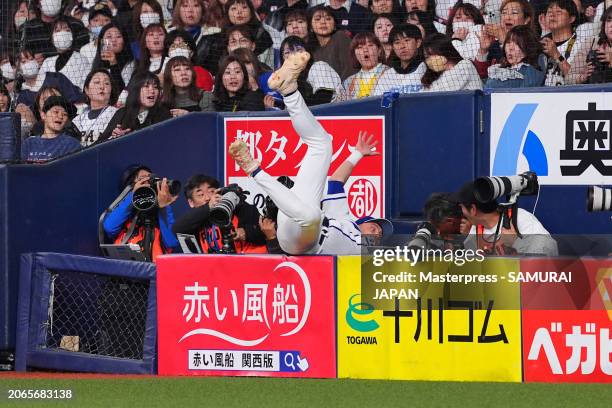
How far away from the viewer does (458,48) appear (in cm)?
1070

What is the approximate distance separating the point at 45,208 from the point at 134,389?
249 centimetres

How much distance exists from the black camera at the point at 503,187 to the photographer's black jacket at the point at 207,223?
1912 millimetres

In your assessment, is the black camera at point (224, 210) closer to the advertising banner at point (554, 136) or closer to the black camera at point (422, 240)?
the black camera at point (422, 240)

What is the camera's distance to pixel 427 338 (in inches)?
314

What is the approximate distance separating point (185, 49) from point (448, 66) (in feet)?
8.71

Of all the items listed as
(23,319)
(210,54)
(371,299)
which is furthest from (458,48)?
(23,319)

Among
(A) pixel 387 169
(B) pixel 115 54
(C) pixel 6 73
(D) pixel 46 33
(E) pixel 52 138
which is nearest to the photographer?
(A) pixel 387 169

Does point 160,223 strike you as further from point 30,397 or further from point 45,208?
point 30,397

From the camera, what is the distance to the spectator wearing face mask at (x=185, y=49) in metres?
11.5

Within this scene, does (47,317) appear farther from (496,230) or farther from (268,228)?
(496,230)

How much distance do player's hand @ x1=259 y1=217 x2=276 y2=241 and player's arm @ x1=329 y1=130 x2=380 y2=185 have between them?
0.63m

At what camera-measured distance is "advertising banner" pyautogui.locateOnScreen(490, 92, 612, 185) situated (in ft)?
33.0

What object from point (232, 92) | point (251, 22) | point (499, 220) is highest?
point (251, 22)

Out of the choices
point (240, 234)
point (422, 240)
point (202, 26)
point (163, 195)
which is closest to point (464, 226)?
point (422, 240)
